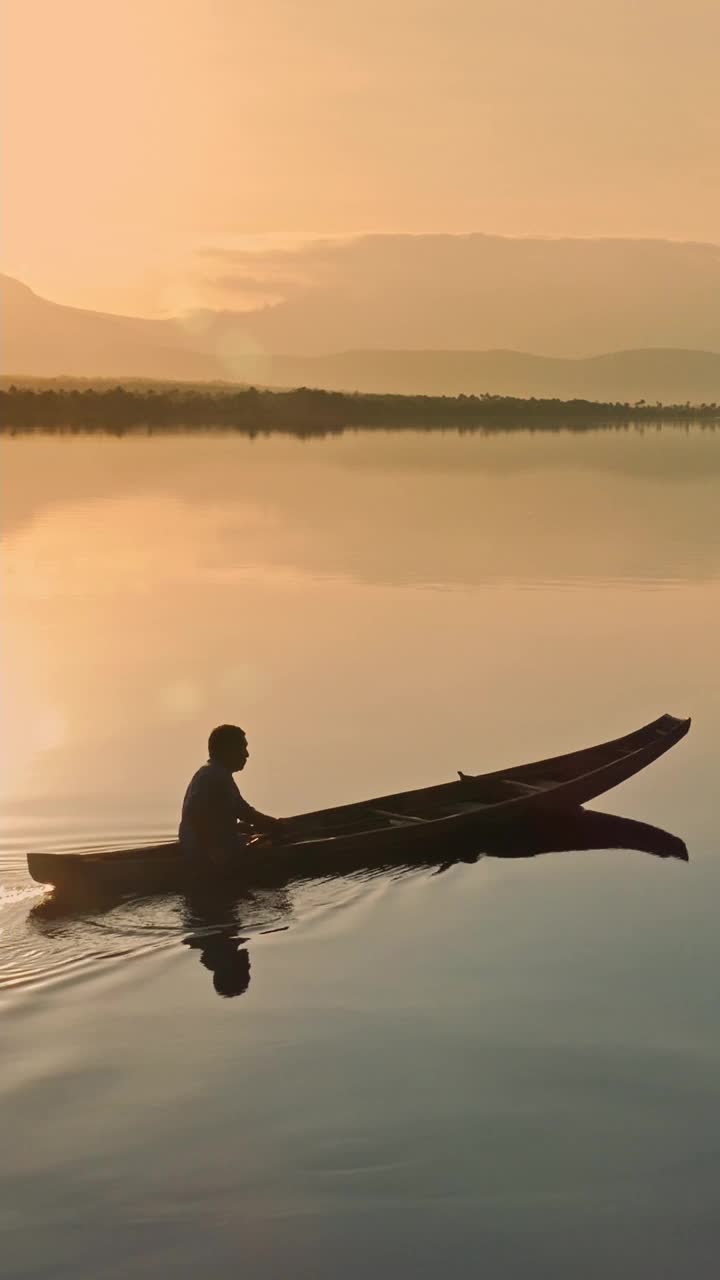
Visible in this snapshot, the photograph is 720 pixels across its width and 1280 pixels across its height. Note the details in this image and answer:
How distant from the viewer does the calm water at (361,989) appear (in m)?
8.17

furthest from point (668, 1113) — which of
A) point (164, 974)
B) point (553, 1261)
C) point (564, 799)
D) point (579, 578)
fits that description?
point (579, 578)

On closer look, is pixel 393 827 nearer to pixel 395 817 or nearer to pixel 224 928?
pixel 395 817

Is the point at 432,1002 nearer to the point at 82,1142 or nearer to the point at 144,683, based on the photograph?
the point at 82,1142

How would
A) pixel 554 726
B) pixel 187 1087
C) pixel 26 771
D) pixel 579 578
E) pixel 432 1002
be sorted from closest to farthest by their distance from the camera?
pixel 187 1087 < pixel 432 1002 < pixel 26 771 < pixel 554 726 < pixel 579 578

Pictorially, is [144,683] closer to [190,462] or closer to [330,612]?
[330,612]

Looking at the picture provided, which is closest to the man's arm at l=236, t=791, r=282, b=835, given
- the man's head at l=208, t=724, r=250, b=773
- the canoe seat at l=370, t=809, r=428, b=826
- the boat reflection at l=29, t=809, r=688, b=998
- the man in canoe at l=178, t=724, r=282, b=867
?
the man in canoe at l=178, t=724, r=282, b=867

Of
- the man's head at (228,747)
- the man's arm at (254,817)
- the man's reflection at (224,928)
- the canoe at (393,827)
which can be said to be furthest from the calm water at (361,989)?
the man's head at (228,747)

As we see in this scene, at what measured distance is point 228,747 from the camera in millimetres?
13141

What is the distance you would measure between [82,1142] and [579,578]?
2804cm

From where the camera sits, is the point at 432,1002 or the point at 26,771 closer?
the point at 432,1002

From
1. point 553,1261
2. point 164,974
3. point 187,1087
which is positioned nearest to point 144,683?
point 164,974

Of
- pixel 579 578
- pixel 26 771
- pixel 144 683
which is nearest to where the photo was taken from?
pixel 26 771

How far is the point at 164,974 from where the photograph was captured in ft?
38.7

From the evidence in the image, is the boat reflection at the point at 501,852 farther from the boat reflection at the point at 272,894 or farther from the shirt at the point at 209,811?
the shirt at the point at 209,811
